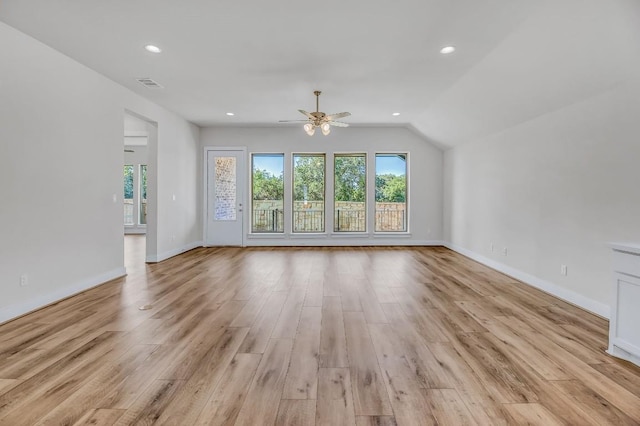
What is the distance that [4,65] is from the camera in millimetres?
3033

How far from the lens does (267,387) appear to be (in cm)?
193

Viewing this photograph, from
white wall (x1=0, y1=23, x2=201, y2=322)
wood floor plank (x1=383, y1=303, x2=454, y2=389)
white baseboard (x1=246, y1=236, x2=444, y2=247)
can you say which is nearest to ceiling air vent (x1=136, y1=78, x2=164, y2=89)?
white wall (x1=0, y1=23, x2=201, y2=322)

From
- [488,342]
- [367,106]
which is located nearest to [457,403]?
[488,342]

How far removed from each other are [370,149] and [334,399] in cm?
662

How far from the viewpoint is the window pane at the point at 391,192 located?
792cm

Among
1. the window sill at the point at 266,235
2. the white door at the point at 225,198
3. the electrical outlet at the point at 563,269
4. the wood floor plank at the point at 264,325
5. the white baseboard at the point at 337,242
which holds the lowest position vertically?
the wood floor plank at the point at 264,325

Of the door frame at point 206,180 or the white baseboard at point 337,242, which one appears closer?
the door frame at point 206,180

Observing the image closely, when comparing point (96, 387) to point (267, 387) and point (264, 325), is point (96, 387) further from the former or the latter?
point (264, 325)

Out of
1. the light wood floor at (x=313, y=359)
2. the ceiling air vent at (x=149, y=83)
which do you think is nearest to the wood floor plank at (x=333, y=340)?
the light wood floor at (x=313, y=359)

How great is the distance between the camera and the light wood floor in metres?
1.71

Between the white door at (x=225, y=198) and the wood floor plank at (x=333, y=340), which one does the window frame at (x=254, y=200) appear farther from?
the wood floor plank at (x=333, y=340)

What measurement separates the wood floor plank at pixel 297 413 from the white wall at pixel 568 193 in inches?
108

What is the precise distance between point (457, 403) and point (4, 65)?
4.74 metres

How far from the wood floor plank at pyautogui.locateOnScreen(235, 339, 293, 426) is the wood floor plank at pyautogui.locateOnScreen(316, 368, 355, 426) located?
24cm
